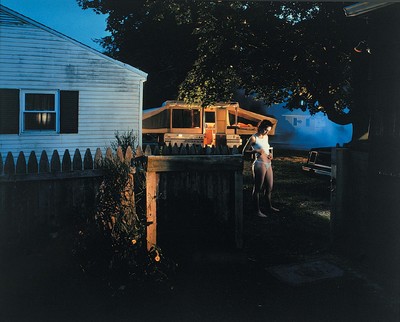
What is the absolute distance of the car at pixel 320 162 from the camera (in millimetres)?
10414

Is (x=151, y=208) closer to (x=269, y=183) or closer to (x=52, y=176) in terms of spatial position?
(x=52, y=176)

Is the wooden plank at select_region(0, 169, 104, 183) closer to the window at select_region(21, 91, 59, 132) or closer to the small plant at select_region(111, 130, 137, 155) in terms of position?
the small plant at select_region(111, 130, 137, 155)

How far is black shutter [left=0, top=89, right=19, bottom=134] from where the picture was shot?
369 inches

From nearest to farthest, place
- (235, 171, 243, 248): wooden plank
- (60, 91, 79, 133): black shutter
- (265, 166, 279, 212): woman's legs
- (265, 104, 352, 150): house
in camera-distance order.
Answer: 1. (235, 171, 243, 248): wooden plank
2. (265, 166, 279, 212): woman's legs
3. (60, 91, 79, 133): black shutter
4. (265, 104, 352, 150): house

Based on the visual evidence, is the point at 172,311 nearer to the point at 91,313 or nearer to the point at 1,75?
the point at 91,313

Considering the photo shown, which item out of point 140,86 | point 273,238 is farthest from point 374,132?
point 140,86

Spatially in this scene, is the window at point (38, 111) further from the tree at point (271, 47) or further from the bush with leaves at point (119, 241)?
the bush with leaves at point (119, 241)

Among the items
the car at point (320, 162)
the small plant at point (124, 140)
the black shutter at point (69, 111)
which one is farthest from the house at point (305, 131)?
the black shutter at point (69, 111)

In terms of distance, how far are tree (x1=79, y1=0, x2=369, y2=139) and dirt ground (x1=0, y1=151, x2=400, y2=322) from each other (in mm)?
5197

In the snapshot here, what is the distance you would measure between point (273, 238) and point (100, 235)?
7.61ft

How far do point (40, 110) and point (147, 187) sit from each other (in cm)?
712

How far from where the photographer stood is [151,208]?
3.93m

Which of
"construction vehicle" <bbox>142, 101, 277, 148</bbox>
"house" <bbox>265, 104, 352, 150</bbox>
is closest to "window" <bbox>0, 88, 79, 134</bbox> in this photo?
"construction vehicle" <bbox>142, 101, 277, 148</bbox>

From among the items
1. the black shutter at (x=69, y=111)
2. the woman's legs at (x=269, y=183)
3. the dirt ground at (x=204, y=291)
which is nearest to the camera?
the dirt ground at (x=204, y=291)
